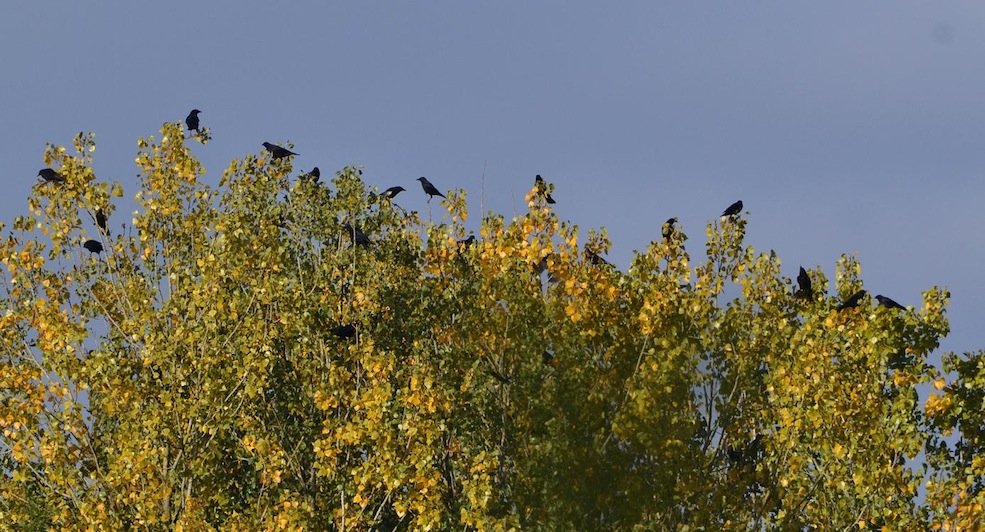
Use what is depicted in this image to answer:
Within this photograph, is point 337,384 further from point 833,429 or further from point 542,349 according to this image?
point 833,429

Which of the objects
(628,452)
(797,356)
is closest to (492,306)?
(628,452)

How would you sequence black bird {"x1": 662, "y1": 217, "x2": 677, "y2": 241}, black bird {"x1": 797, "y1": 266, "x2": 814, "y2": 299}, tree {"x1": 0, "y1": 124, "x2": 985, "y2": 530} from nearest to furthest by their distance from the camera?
tree {"x1": 0, "y1": 124, "x2": 985, "y2": 530}, black bird {"x1": 797, "y1": 266, "x2": 814, "y2": 299}, black bird {"x1": 662, "y1": 217, "x2": 677, "y2": 241}

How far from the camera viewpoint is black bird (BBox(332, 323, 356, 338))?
988 inches

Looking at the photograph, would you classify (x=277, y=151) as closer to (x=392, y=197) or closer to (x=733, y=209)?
(x=392, y=197)

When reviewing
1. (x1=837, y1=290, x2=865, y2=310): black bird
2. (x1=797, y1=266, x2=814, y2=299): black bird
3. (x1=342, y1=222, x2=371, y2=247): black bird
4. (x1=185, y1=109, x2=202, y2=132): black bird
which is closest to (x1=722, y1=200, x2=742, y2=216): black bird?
(x1=797, y1=266, x2=814, y2=299): black bird

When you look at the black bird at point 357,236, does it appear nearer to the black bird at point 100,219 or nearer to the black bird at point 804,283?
the black bird at point 100,219

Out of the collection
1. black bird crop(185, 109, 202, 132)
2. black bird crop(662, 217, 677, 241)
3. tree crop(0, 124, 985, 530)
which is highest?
black bird crop(185, 109, 202, 132)

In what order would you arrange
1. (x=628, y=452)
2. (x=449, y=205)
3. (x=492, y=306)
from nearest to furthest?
(x=628, y=452) < (x=492, y=306) < (x=449, y=205)

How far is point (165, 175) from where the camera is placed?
92.1 feet

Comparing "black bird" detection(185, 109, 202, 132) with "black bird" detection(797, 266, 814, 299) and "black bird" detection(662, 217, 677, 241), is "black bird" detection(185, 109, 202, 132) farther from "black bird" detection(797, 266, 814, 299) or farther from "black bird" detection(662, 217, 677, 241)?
"black bird" detection(797, 266, 814, 299)

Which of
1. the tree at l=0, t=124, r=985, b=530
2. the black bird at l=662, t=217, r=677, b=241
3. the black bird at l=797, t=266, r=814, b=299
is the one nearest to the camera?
the tree at l=0, t=124, r=985, b=530

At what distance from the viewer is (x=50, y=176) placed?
26750 mm

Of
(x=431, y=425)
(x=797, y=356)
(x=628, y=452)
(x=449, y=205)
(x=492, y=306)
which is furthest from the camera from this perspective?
(x=449, y=205)

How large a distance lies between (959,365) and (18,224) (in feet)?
52.3
